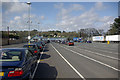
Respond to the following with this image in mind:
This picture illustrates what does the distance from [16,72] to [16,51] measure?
1.67 metres

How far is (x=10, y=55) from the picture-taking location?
6.33 m

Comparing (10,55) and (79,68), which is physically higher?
(10,55)

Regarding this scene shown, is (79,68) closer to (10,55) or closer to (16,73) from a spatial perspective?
(10,55)

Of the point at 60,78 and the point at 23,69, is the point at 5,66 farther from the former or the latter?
the point at 60,78

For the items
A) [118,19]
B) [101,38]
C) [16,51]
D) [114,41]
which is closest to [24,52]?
[16,51]

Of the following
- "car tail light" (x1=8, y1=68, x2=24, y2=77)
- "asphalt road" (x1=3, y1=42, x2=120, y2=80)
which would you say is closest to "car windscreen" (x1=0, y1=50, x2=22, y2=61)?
"car tail light" (x1=8, y1=68, x2=24, y2=77)

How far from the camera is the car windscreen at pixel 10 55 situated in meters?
5.83

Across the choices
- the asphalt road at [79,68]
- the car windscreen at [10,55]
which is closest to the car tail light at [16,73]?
the car windscreen at [10,55]

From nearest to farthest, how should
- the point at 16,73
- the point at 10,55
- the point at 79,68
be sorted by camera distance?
the point at 16,73
the point at 10,55
the point at 79,68

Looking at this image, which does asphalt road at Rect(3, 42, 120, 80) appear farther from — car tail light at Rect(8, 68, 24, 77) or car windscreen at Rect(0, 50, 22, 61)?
car tail light at Rect(8, 68, 24, 77)

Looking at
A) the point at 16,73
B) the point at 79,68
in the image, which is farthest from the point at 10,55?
the point at 79,68

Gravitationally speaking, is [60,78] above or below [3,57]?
below

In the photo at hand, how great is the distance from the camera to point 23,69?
5215mm

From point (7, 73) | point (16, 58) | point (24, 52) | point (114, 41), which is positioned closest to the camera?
point (7, 73)
